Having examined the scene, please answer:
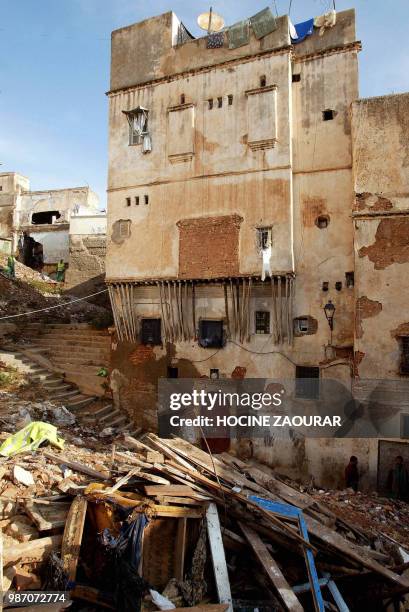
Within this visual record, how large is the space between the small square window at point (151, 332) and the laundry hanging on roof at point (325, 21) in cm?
1205

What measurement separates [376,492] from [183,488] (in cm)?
806

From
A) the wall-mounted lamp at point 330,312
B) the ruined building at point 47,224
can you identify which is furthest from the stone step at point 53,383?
the ruined building at point 47,224

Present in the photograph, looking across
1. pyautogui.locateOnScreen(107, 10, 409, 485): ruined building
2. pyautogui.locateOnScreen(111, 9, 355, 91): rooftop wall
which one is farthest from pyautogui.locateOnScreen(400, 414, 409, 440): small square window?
pyautogui.locateOnScreen(111, 9, 355, 91): rooftop wall

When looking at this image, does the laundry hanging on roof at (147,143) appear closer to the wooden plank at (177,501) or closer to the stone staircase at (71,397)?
the stone staircase at (71,397)

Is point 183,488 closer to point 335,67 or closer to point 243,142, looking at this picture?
point 243,142

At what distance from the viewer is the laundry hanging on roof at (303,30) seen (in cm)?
1602

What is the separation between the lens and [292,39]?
53.5 ft

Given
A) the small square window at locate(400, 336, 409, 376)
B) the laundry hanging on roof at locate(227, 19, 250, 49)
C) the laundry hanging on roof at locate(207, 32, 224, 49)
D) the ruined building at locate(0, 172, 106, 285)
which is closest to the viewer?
the small square window at locate(400, 336, 409, 376)

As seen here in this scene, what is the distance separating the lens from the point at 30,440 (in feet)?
38.1

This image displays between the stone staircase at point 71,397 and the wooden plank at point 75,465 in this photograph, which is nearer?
the wooden plank at point 75,465

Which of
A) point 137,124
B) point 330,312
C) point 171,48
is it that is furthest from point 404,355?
point 171,48

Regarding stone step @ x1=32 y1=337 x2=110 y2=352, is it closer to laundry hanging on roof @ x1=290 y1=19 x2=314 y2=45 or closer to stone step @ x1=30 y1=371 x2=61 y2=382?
stone step @ x1=30 y1=371 x2=61 y2=382

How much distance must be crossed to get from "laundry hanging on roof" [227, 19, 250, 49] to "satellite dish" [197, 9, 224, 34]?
6.54ft

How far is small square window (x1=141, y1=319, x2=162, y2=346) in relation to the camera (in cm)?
1773
